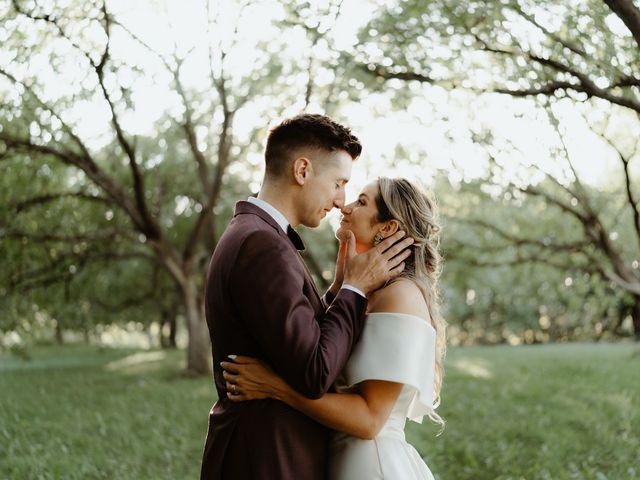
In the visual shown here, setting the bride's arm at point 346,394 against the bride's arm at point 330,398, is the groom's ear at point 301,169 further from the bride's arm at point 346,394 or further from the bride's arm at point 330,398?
the bride's arm at point 330,398

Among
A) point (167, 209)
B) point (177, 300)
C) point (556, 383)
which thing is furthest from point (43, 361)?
point (556, 383)

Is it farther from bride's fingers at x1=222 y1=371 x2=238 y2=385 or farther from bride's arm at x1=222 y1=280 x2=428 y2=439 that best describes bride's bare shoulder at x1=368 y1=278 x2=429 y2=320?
bride's fingers at x1=222 y1=371 x2=238 y2=385

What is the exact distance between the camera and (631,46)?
6734 mm

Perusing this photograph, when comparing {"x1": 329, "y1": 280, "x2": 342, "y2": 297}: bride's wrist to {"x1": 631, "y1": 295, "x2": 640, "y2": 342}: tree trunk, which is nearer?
{"x1": 329, "y1": 280, "x2": 342, "y2": 297}: bride's wrist

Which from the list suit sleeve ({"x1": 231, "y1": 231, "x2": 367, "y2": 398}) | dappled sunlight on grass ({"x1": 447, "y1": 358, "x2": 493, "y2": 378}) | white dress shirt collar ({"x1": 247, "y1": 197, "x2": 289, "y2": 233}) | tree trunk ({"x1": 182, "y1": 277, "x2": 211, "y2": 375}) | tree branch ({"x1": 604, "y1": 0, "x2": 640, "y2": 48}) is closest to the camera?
suit sleeve ({"x1": 231, "y1": 231, "x2": 367, "y2": 398})

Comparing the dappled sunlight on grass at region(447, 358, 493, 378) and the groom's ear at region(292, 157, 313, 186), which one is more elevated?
the groom's ear at region(292, 157, 313, 186)

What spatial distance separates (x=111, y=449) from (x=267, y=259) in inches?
288

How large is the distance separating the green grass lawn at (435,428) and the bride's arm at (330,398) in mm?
5207

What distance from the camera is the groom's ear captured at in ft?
10.9

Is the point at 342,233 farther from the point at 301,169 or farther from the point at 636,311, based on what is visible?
the point at 636,311

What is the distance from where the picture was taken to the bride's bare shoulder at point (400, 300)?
3312 millimetres

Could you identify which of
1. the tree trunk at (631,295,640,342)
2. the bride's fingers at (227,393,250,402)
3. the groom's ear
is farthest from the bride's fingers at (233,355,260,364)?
the tree trunk at (631,295,640,342)

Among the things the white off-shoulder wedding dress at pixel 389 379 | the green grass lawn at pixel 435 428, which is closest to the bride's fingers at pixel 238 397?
the white off-shoulder wedding dress at pixel 389 379

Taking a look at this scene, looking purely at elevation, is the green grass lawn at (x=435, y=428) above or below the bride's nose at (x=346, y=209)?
below
